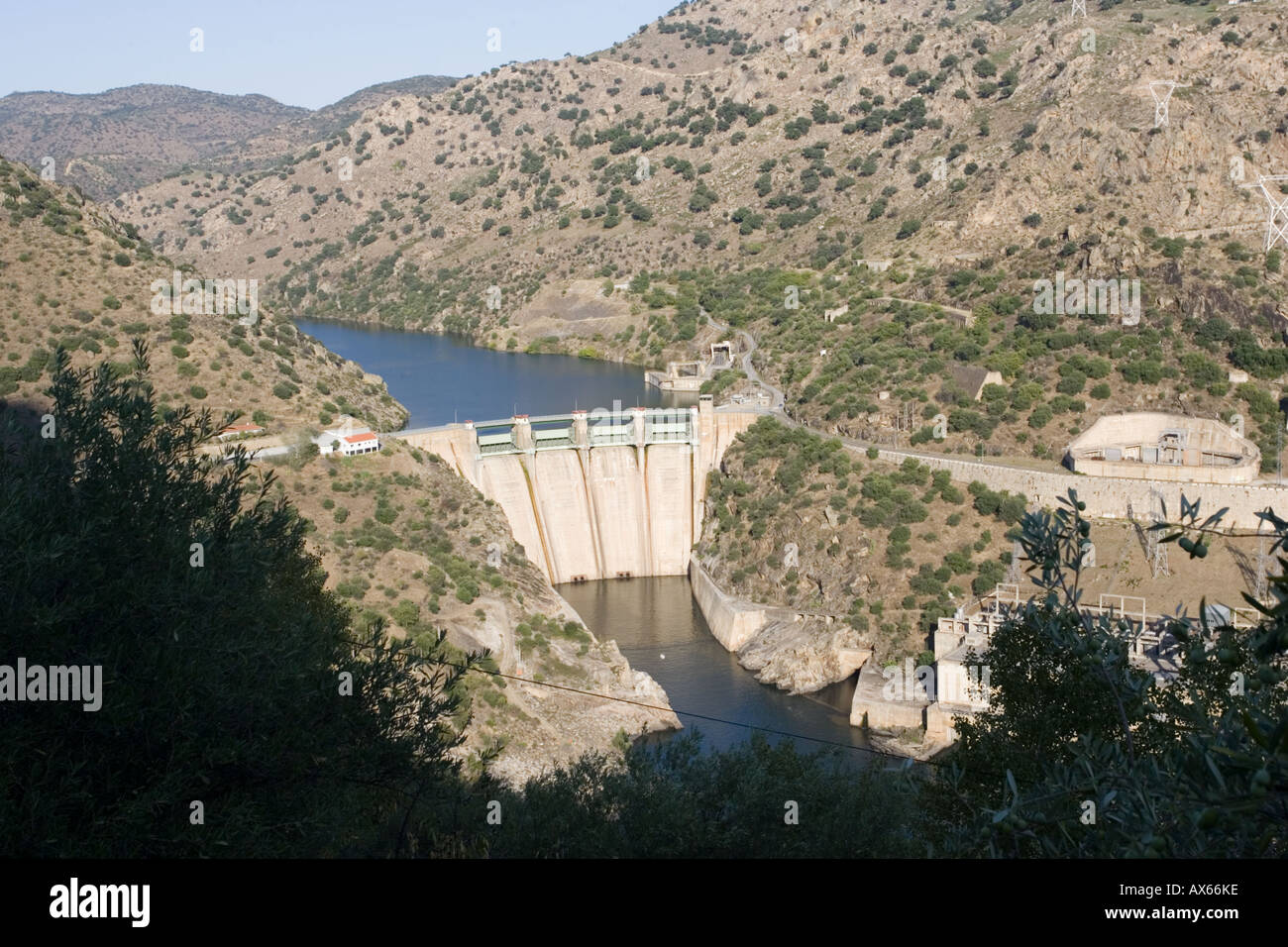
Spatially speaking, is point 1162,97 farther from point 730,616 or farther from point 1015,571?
point 730,616

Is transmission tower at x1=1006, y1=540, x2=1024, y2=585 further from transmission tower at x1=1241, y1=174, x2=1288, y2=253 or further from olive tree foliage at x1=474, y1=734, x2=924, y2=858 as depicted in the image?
transmission tower at x1=1241, y1=174, x2=1288, y2=253

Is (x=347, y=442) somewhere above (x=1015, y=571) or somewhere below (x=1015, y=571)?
above

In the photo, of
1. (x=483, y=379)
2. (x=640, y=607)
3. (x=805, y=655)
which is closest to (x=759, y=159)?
(x=483, y=379)

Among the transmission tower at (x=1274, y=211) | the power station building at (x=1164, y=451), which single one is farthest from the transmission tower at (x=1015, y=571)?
the transmission tower at (x=1274, y=211)

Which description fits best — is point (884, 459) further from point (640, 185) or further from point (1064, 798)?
point (640, 185)

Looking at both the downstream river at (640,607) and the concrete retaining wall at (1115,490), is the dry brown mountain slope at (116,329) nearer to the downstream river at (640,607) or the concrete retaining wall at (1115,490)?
the downstream river at (640,607)

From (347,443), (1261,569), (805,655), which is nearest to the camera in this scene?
(1261,569)
